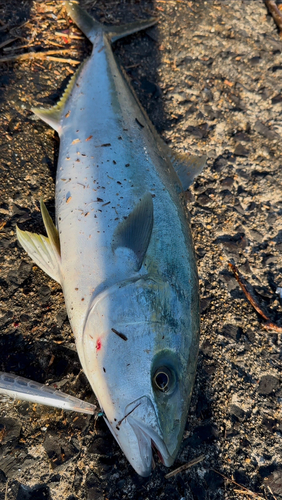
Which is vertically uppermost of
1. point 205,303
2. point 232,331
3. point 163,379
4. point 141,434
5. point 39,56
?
point 39,56

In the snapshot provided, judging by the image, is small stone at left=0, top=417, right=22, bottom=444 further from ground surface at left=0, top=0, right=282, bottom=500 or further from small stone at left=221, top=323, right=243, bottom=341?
small stone at left=221, top=323, right=243, bottom=341

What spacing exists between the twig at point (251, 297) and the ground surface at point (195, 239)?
0.05m

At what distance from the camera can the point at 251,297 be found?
2768 millimetres

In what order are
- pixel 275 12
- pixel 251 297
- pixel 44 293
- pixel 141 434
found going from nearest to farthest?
pixel 141 434
pixel 44 293
pixel 251 297
pixel 275 12

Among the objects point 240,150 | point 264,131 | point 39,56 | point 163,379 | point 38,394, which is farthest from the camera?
point 264,131

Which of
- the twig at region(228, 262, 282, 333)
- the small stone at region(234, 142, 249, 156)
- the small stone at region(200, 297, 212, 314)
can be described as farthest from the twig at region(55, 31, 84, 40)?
the small stone at region(200, 297, 212, 314)

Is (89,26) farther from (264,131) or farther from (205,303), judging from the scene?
(205,303)

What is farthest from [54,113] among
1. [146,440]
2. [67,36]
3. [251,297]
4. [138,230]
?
[146,440]

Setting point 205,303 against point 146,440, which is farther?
point 205,303

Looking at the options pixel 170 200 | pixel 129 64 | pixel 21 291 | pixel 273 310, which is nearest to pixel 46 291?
pixel 21 291

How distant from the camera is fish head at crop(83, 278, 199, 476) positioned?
175 cm

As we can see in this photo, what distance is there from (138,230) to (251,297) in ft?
4.11

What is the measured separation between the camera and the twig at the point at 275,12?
4035 millimetres

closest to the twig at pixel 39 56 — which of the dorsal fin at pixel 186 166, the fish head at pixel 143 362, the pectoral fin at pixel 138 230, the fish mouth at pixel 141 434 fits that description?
the dorsal fin at pixel 186 166
